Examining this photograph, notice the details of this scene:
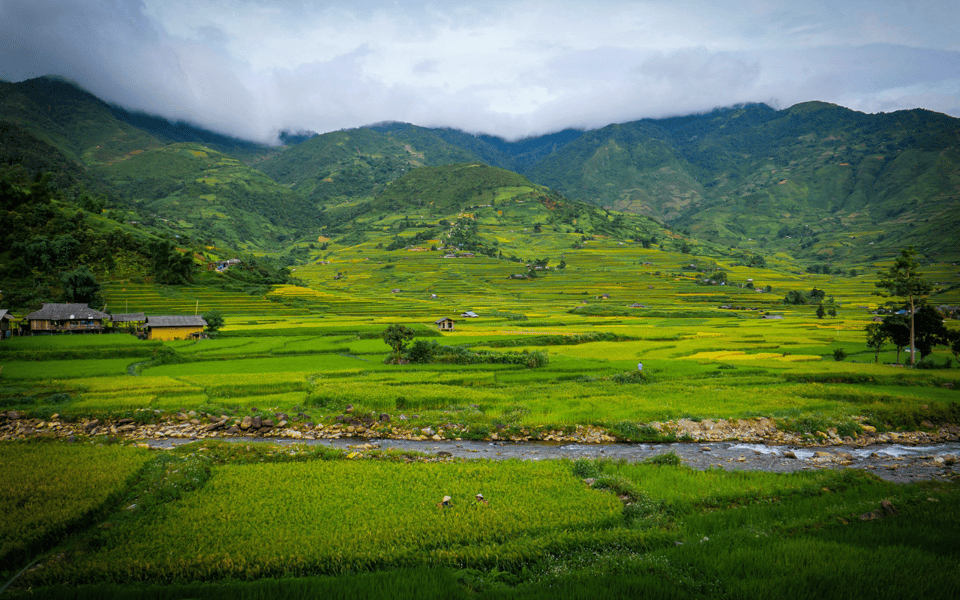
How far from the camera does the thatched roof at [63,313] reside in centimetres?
4980

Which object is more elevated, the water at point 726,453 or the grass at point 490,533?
the grass at point 490,533

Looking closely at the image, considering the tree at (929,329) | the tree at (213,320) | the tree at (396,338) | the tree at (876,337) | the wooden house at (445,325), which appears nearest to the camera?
the tree at (929,329)

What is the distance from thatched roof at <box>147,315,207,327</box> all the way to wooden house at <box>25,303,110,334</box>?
7.21m

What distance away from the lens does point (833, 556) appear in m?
8.95

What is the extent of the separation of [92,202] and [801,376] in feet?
449

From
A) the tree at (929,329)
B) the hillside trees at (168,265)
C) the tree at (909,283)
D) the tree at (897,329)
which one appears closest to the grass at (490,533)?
the tree at (909,283)

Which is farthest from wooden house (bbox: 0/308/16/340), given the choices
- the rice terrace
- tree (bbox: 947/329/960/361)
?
tree (bbox: 947/329/960/361)

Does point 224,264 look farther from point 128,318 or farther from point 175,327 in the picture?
point 175,327

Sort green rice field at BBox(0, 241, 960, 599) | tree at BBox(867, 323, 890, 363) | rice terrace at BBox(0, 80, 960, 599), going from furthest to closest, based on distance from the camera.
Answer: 1. tree at BBox(867, 323, 890, 363)
2. rice terrace at BBox(0, 80, 960, 599)
3. green rice field at BBox(0, 241, 960, 599)

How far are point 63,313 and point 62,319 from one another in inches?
30.7

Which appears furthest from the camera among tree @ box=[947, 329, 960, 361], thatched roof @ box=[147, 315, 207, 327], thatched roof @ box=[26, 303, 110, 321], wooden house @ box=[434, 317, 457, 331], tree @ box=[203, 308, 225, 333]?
wooden house @ box=[434, 317, 457, 331]

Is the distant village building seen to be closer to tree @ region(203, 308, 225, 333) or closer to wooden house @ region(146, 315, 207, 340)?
wooden house @ region(146, 315, 207, 340)

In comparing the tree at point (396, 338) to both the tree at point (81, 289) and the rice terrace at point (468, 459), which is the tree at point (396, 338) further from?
the tree at point (81, 289)

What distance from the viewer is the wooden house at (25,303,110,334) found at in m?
49.9
